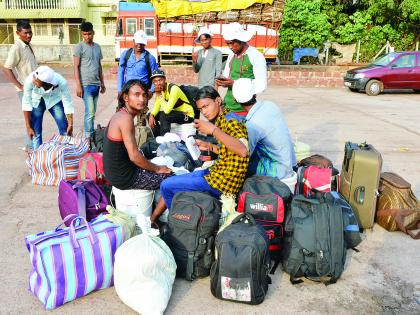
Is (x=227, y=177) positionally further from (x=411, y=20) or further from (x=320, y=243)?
(x=411, y=20)

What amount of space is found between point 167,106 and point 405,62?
12.4 m

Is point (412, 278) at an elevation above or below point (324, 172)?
below

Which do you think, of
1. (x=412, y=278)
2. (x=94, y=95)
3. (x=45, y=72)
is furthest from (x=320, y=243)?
(x=94, y=95)

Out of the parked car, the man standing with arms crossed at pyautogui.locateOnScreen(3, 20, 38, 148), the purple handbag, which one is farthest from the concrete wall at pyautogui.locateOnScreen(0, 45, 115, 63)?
the purple handbag

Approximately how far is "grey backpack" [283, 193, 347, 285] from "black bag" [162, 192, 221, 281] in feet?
1.95

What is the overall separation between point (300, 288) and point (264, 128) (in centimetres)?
137

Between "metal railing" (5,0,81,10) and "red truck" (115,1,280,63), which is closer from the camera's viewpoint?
"red truck" (115,1,280,63)

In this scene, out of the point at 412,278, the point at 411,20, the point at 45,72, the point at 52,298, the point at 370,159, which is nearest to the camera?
the point at 52,298

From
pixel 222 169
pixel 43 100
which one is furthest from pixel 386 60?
pixel 222 169

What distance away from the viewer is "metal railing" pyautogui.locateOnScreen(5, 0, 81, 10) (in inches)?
1233

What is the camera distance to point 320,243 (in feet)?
9.84

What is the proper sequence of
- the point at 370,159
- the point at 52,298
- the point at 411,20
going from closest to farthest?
→ the point at 52,298 < the point at 370,159 < the point at 411,20

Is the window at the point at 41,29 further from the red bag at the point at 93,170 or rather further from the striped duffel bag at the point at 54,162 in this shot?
the red bag at the point at 93,170

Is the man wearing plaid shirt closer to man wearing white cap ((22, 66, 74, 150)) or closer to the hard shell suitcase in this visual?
the hard shell suitcase
